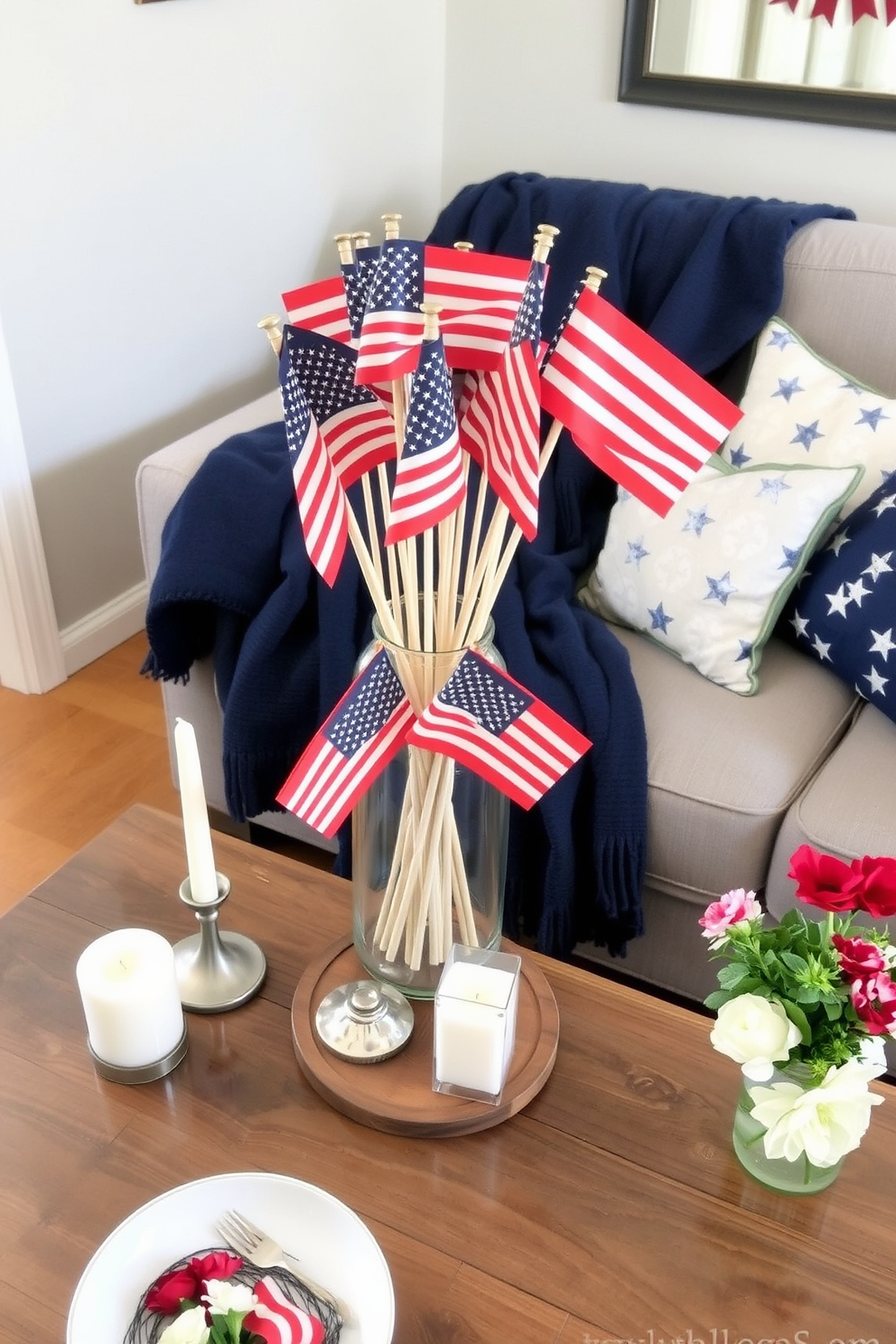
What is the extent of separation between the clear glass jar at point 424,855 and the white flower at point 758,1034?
0.26m

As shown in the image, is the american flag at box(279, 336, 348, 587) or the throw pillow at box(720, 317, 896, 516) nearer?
the american flag at box(279, 336, 348, 587)

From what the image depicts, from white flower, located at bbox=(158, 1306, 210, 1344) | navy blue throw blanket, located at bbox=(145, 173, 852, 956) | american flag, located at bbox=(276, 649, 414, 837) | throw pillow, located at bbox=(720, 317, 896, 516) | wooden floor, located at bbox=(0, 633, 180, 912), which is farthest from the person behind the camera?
wooden floor, located at bbox=(0, 633, 180, 912)

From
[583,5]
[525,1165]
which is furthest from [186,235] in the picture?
[525,1165]

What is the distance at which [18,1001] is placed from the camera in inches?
40.4

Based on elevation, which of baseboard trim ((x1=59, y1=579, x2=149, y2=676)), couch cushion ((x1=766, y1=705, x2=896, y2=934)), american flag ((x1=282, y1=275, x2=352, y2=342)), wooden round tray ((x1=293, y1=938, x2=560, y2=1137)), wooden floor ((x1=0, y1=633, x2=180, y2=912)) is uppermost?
american flag ((x1=282, y1=275, x2=352, y2=342))

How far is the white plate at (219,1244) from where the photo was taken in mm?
787

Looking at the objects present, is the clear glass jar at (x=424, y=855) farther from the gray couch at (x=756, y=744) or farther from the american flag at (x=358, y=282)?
the gray couch at (x=756, y=744)

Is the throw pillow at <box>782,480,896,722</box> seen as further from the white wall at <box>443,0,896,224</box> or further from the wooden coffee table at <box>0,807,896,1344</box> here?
the white wall at <box>443,0,896,224</box>

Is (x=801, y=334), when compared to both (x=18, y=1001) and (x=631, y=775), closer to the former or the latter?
(x=631, y=775)

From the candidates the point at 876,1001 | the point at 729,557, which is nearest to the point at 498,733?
the point at 876,1001

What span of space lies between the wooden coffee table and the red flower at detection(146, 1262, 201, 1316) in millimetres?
66

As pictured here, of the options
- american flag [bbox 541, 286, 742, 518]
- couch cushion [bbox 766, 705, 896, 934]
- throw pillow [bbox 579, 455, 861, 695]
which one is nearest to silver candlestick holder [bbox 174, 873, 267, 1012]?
american flag [bbox 541, 286, 742, 518]

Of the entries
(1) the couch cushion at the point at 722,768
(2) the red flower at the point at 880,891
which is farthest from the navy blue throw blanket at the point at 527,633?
(2) the red flower at the point at 880,891

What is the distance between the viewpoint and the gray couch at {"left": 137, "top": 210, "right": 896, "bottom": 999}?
4.47ft
